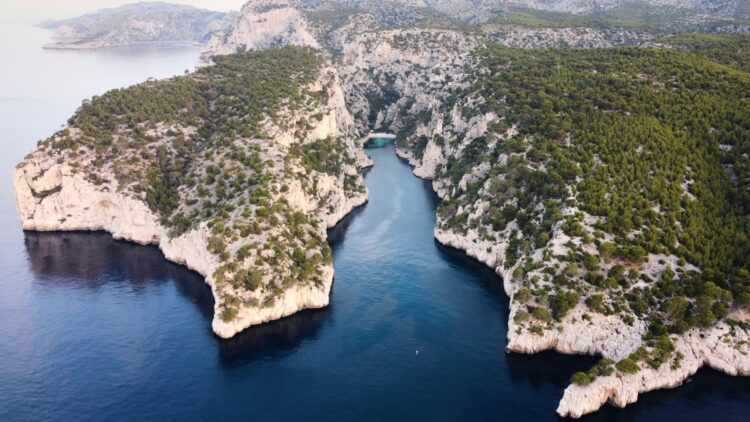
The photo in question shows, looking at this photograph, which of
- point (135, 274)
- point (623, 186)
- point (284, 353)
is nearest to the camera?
point (284, 353)

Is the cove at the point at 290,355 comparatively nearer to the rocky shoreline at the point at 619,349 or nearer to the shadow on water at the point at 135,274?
the shadow on water at the point at 135,274

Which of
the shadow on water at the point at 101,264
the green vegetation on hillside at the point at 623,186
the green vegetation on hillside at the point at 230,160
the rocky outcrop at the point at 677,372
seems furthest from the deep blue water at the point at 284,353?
the green vegetation on hillside at the point at 230,160

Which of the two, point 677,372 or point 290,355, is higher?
point 677,372

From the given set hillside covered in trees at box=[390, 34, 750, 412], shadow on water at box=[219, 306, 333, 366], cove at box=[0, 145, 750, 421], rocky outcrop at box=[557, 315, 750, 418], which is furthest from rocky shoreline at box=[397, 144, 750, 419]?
shadow on water at box=[219, 306, 333, 366]

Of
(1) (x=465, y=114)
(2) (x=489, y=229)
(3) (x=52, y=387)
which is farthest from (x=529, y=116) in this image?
(3) (x=52, y=387)

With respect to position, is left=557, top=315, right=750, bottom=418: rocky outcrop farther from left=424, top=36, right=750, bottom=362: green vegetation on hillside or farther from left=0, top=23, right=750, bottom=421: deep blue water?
left=0, top=23, right=750, bottom=421: deep blue water

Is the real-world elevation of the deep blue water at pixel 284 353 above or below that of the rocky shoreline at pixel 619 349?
below

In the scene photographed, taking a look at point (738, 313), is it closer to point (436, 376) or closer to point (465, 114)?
point (436, 376)

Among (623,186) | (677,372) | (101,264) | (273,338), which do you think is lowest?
(273,338)


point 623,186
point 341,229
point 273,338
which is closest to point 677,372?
point 623,186

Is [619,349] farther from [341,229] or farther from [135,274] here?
[135,274]
